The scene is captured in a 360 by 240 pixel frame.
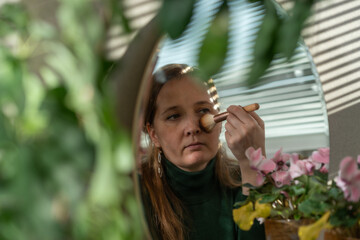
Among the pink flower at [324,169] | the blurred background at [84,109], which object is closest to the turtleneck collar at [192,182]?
the pink flower at [324,169]

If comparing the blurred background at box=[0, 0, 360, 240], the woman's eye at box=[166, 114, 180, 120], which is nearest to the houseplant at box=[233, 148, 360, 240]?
the woman's eye at box=[166, 114, 180, 120]

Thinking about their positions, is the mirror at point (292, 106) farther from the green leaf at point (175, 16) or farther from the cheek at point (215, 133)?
the green leaf at point (175, 16)

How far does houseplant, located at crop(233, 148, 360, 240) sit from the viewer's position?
418mm

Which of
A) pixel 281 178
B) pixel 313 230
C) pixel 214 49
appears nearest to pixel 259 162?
pixel 281 178

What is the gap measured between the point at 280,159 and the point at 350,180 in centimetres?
16

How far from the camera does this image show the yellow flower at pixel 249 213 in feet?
1.57

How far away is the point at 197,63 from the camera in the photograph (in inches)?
6.8

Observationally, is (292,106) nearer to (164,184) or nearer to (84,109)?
(164,184)

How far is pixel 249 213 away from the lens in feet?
1.59

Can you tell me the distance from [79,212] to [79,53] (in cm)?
7

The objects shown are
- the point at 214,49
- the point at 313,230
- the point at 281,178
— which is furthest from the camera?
A: the point at 281,178

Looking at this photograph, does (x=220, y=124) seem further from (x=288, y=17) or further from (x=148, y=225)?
(x=288, y=17)

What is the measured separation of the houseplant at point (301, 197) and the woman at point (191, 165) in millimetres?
35

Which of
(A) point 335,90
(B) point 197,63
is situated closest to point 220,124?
(A) point 335,90
